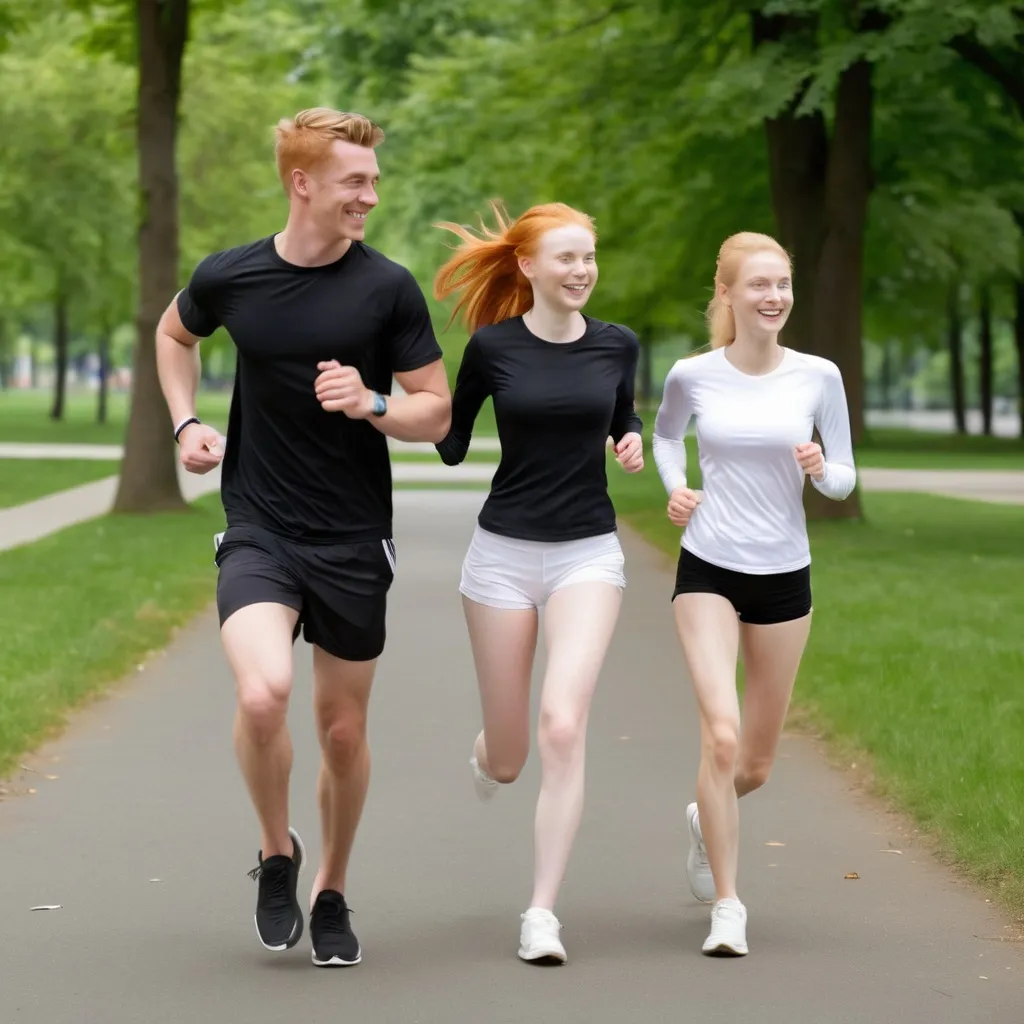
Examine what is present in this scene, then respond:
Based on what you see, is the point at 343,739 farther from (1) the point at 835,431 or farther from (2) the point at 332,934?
(1) the point at 835,431

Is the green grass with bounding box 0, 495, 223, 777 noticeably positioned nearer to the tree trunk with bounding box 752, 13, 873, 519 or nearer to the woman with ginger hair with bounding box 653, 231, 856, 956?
the woman with ginger hair with bounding box 653, 231, 856, 956

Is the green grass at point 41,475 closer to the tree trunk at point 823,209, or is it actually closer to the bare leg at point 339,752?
the tree trunk at point 823,209

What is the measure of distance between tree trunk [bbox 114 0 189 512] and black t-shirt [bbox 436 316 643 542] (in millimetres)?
16127

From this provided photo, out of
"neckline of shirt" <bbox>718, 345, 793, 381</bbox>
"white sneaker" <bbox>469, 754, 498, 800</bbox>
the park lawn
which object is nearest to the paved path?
"white sneaker" <bbox>469, 754, 498, 800</bbox>

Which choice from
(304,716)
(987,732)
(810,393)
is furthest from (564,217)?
(304,716)

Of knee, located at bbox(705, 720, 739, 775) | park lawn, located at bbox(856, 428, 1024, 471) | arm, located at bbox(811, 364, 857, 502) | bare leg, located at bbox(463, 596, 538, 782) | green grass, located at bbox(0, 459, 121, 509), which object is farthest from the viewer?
park lawn, located at bbox(856, 428, 1024, 471)

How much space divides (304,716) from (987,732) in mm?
3010

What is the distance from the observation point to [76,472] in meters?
31.7

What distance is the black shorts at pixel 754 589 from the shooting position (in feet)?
19.4

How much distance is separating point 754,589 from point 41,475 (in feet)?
85.7

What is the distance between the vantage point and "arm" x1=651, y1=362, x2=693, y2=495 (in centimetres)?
607

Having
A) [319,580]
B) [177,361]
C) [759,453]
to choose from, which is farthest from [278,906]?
[759,453]

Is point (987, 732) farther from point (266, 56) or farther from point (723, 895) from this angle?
point (266, 56)

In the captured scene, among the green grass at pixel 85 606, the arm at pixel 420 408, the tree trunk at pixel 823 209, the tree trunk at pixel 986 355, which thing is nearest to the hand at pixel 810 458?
the arm at pixel 420 408
